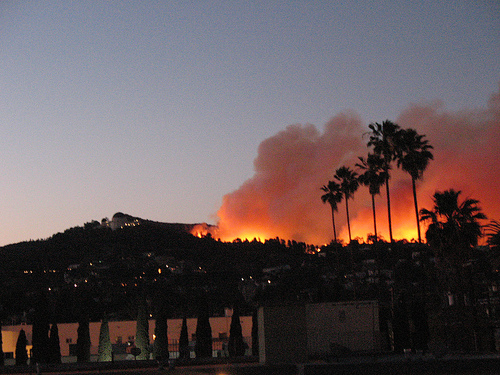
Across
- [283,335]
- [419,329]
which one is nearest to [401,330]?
[419,329]

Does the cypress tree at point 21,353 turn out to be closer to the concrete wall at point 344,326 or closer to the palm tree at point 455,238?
the concrete wall at point 344,326

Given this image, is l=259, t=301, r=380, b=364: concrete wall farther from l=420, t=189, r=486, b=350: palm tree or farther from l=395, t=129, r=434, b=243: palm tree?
l=395, t=129, r=434, b=243: palm tree

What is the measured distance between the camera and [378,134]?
67.1 m

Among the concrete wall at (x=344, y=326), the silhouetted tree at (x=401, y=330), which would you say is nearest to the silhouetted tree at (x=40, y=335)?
the concrete wall at (x=344, y=326)

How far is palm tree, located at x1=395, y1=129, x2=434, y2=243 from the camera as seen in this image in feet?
205

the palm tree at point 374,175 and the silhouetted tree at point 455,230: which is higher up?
the palm tree at point 374,175

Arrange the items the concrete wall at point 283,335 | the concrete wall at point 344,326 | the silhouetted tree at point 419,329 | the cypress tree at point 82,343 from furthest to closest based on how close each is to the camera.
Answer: the cypress tree at point 82,343 → the silhouetted tree at point 419,329 → the concrete wall at point 344,326 → the concrete wall at point 283,335

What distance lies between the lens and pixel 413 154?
62.8 m

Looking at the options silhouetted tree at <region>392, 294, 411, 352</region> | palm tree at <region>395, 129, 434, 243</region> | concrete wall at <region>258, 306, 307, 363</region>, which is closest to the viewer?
concrete wall at <region>258, 306, 307, 363</region>

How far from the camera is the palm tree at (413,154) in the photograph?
6238cm

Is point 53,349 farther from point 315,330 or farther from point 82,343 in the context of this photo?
point 315,330

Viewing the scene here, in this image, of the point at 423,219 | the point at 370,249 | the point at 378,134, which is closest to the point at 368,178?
the point at 378,134

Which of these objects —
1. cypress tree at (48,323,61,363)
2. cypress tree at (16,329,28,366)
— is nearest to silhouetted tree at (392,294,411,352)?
cypress tree at (48,323,61,363)

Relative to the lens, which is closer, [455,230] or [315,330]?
[315,330]
